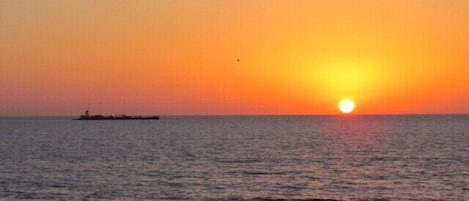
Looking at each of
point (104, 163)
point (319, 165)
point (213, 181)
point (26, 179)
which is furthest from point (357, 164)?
point (26, 179)

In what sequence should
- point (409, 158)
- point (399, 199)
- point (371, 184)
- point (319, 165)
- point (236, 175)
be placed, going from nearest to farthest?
point (399, 199) < point (371, 184) < point (236, 175) < point (319, 165) < point (409, 158)

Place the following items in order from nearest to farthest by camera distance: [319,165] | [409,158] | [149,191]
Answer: [149,191]
[319,165]
[409,158]

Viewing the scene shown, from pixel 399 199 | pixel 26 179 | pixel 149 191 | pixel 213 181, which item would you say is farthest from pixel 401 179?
pixel 26 179

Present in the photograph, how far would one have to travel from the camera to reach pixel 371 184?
200ft

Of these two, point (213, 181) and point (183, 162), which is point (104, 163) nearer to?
point (183, 162)

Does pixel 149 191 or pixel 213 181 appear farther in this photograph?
pixel 213 181

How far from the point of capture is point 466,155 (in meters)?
96.8

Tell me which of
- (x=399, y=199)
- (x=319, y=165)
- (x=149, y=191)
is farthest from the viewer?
(x=319, y=165)

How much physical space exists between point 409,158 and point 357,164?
13.9 metres

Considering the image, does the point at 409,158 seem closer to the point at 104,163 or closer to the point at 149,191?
the point at 104,163

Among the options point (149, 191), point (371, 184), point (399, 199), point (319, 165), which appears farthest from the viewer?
point (319, 165)

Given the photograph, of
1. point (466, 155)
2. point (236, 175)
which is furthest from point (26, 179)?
point (466, 155)

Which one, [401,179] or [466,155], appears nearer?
[401,179]

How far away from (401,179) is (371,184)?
17.4ft
